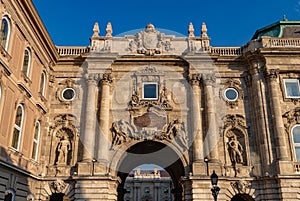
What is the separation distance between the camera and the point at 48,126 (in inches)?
862

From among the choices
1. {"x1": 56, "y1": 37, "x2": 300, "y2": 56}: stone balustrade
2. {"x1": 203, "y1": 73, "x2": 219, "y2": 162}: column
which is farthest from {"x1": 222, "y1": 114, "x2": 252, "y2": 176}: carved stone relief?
{"x1": 56, "y1": 37, "x2": 300, "y2": 56}: stone balustrade

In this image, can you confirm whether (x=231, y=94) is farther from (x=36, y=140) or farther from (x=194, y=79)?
(x=36, y=140)

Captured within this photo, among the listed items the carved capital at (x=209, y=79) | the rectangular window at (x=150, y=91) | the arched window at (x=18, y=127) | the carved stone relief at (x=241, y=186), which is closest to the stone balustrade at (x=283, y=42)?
the carved capital at (x=209, y=79)

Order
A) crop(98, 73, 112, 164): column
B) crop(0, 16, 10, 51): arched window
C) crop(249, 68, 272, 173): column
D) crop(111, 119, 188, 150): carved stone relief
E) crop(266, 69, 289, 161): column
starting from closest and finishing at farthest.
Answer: crop(0, 16, 10, 51): arched window < crop(266, 69, 289, 161): column < crop(249, 68, 272, 173): column < crop(98, 73, 112, 164): column < crop(111, 119, 188, 150): carved stone relief

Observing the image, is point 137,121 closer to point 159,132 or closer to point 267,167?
point 159,132

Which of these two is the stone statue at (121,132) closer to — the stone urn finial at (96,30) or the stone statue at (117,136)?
the stone statue at (117,136)

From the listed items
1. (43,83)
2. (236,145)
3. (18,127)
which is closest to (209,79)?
(236,145)

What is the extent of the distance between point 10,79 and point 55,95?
20.4ft

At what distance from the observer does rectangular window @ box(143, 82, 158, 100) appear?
22.7 m

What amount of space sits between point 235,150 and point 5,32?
51.9ft

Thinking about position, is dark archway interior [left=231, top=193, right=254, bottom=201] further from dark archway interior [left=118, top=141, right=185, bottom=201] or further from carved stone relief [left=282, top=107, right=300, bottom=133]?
carved stone relief [left=282, top=107, right=300, bottom=133]

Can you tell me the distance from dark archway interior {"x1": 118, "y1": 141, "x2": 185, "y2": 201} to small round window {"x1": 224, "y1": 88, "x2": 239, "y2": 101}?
565cm

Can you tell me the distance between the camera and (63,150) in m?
21.1

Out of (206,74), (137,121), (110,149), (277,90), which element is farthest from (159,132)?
(277,90)
